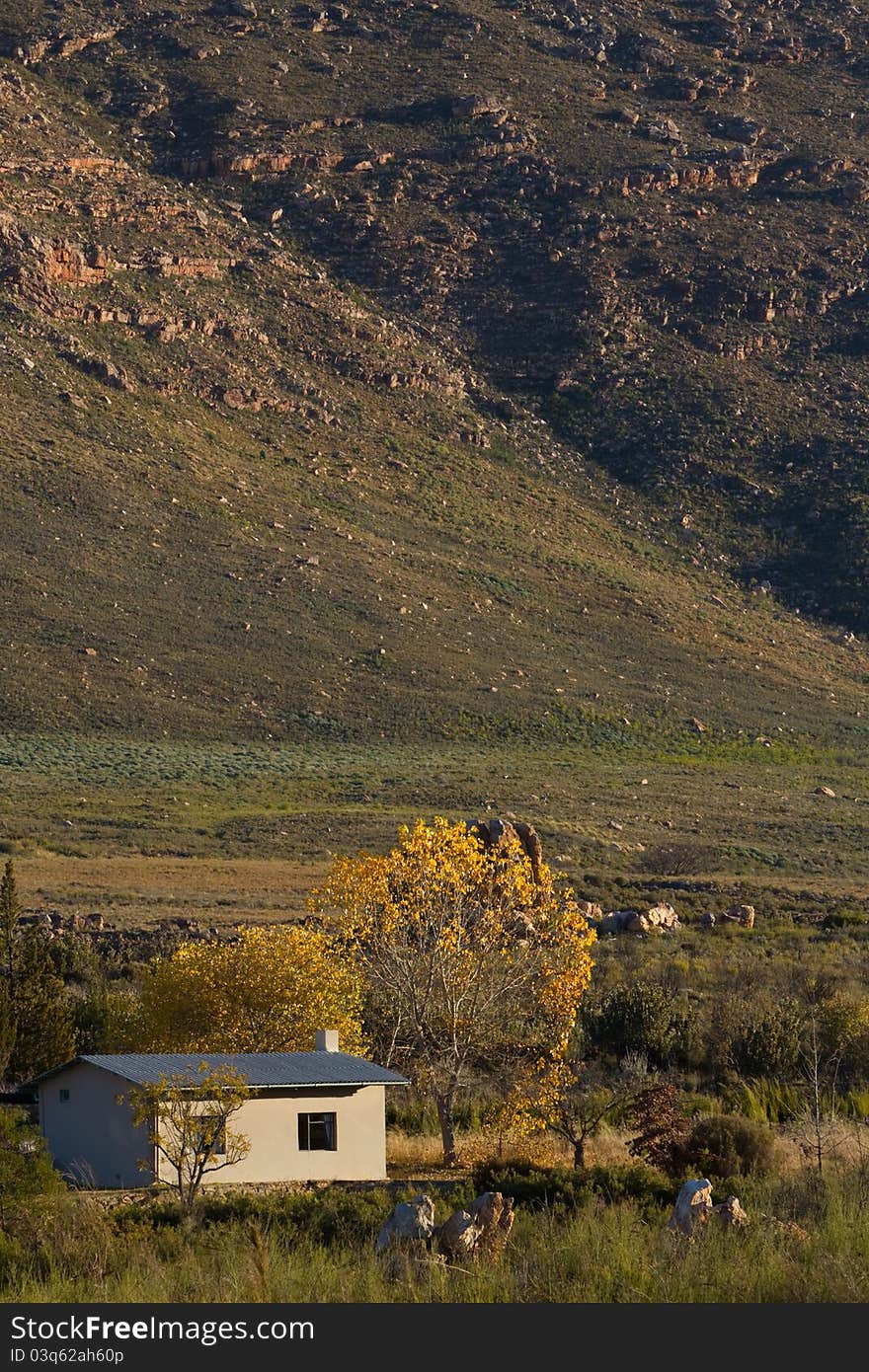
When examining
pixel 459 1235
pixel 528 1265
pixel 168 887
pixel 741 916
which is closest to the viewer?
pixel 528 1265

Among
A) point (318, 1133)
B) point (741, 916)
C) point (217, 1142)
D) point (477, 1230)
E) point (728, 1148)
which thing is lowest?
point (741, 916)

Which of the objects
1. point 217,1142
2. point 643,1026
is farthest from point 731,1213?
Result: point 643,1026

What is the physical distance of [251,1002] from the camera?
30094 millimetres

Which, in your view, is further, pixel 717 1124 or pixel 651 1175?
pixel 717 1124

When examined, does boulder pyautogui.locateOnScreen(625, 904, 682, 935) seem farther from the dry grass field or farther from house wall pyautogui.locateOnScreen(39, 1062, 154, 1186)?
house wall pyautogui.locateOnScreen(39, 1062, 154, 1186)

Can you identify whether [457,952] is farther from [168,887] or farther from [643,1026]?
[168,887]

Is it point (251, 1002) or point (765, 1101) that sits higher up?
point (251, 1002)

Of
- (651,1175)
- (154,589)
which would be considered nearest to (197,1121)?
(651,1175)

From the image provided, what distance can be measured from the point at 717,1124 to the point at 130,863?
129 ft

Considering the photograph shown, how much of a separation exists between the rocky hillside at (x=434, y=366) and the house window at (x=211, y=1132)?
174 feet

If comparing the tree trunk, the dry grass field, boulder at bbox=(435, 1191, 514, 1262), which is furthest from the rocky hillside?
boulder at bbox=(435, 1191, 514, 1262)

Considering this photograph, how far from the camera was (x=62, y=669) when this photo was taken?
78312 millimetres

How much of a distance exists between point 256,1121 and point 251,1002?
555 cm

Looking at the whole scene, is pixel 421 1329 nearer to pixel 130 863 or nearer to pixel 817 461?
pixel 130 863
